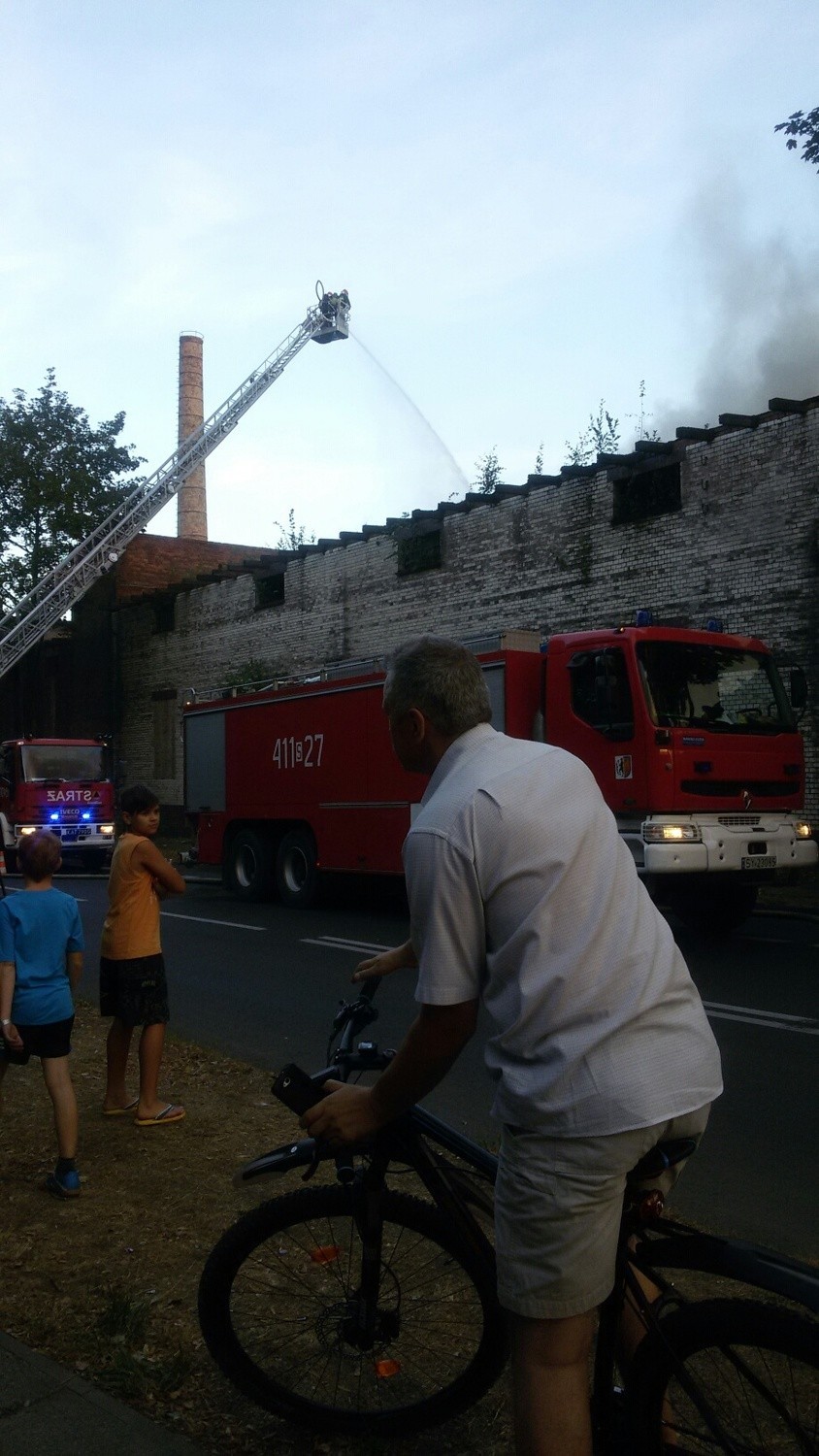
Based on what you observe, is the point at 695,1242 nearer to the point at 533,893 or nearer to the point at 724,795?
the point at 533,893

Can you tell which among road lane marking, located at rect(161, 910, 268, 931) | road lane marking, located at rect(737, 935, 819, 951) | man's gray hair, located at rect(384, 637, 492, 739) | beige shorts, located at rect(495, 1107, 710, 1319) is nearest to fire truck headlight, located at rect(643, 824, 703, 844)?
road lane marking, located at rect(737, 935, 819, 951)

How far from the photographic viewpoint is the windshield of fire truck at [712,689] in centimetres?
1178

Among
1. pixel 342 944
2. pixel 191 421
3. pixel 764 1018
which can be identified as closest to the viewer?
pixel 764 1018

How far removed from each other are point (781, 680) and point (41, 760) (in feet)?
51.6

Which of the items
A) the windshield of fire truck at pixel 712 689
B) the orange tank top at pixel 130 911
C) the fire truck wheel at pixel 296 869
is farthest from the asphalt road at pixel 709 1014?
the windshield of fire truck at pixel 712 689

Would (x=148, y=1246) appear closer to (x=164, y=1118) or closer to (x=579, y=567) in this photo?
(x=164, y=1118)

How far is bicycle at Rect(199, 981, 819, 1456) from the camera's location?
91.0 inches

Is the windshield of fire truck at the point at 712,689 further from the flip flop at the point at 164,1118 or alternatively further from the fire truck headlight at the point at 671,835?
the flip flop at the point at 164,1118

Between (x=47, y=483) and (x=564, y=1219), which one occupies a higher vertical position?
(x=47, y=483)

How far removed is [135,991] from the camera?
6047 mm

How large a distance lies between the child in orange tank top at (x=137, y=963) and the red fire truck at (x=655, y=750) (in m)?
5.89

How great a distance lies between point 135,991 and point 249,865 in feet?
36.6

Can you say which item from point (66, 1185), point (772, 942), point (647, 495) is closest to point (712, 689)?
point (772, 942)

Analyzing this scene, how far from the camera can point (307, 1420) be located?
3146 millimetres
